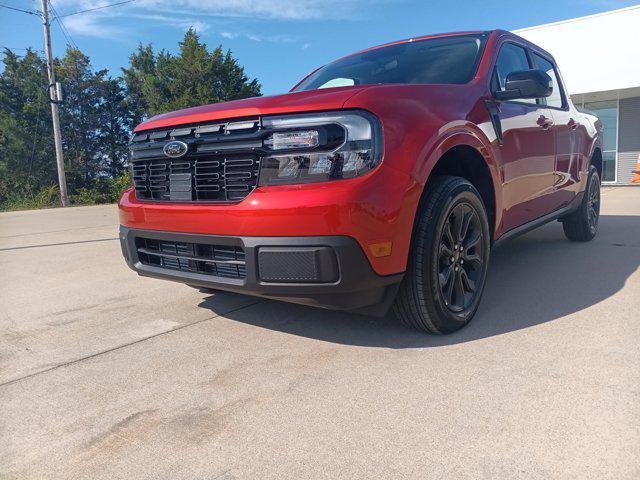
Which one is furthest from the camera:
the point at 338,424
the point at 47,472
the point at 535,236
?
the point at 535,236

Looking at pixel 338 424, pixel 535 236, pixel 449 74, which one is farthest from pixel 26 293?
pixel 535 236

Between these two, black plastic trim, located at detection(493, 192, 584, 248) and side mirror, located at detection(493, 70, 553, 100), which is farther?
black plastic trim, located at detection(493, 192, 584, 248)

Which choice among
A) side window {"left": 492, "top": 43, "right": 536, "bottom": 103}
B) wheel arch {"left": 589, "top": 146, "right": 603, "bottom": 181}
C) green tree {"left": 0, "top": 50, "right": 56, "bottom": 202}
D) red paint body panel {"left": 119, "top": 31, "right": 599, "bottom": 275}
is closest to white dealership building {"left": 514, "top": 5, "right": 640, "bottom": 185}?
wheel arch {"left": 589, "top": 146, "right": 603, "bottom": 181}

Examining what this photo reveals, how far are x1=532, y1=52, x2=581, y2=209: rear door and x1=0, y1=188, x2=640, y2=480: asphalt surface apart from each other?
96cm

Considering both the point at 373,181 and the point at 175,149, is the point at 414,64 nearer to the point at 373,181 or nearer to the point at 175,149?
the point at 373,181

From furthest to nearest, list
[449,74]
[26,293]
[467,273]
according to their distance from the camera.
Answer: [26,293] < [449,74] < [467,273]

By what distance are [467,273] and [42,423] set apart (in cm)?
225

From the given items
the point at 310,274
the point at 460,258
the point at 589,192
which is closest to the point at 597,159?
the point at 589,192

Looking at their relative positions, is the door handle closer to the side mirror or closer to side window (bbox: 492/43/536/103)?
side window (bbox: 492/43/536/103)

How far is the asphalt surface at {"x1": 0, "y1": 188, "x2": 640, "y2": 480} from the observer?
164 centimetres

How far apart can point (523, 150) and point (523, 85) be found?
1.70 feet

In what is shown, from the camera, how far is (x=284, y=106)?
7.46 feet

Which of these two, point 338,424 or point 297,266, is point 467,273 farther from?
point 338,424

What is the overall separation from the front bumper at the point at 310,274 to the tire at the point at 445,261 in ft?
0.54
